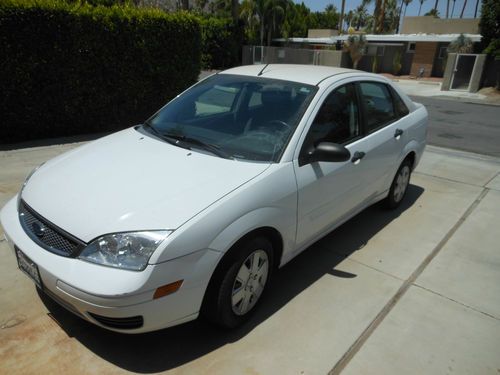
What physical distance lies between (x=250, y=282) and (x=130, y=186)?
1003 millimetres

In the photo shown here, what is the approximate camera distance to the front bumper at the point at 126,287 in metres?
2.03

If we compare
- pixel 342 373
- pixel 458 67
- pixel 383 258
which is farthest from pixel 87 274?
pixel 458 67

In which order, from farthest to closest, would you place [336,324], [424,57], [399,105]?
1. [424,57]
2. [399,105]
3. [336,324]

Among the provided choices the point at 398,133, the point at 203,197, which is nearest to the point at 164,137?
the point at 203,197

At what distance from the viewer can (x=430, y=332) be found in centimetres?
279

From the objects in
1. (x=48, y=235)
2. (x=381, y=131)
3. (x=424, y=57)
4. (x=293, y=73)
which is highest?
(x=293, y=73)

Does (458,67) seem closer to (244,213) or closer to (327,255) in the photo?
(327,255)

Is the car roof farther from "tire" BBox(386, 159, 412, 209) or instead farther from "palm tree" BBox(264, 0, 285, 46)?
"palm tree" BBox(264, 0, 285, 46)

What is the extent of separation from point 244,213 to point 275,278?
1158 mm

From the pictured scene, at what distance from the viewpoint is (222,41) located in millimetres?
29859

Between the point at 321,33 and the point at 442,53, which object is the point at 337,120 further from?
the point at 321,33

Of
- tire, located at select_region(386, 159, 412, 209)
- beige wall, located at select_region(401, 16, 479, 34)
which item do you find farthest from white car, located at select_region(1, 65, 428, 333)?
beige wall, located at select_region(401, 16, 479, 34)

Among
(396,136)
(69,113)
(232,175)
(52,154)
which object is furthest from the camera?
(69,113)

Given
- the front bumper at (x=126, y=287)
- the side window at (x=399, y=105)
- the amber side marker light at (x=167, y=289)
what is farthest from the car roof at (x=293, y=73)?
the amber side marker light at (x=167, y=289)
